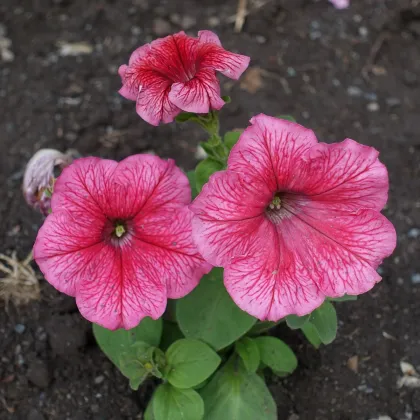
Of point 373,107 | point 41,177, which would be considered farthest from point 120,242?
point 373,107

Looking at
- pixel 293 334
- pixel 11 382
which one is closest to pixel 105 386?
pixel 11 382

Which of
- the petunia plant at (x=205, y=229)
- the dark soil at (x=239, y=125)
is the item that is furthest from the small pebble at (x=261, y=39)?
the petunia plant at (x=205, y=229)

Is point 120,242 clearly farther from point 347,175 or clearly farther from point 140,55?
point 347,175

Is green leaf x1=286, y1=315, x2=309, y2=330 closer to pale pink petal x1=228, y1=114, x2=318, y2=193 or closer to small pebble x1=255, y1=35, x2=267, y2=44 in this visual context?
pale pink petal x1=228, y1=114, x2=318, y2=193

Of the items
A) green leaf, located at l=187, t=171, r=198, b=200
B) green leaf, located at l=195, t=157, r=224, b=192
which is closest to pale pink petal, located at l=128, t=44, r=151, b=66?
green leaf, located at l=195, t=157, r=224, b=192

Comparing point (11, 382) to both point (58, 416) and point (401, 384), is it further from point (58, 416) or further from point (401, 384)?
point (401, 384)

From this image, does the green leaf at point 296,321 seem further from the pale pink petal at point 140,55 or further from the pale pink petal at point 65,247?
the pale pink petal at point 140,55
